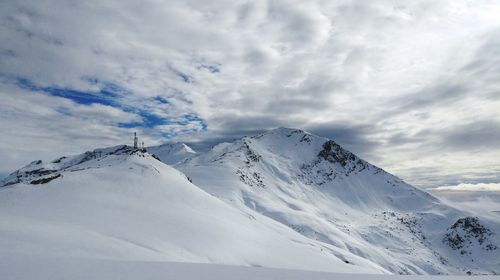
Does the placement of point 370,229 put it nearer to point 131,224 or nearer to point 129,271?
point 131,224

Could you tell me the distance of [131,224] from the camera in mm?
31172

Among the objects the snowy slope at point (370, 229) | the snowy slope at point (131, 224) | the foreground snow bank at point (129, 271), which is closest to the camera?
the foreground snow bank at point (129, 271)

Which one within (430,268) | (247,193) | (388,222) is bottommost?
(430,268)

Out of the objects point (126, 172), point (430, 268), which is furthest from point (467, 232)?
point (126, 172)

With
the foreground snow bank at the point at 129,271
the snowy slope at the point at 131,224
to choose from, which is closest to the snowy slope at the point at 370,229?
the snowy slope at the point at 131,224

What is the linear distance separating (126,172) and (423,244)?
16456 cm

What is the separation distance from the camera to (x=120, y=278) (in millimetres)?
12461

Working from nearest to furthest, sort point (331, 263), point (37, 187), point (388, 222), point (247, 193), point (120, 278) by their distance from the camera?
point (120, 278) → point (37, 187) → point (331, 263) → point (247, 193) → point (388, 222)

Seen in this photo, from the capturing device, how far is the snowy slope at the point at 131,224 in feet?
72.5

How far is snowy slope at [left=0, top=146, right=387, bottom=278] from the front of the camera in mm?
22094

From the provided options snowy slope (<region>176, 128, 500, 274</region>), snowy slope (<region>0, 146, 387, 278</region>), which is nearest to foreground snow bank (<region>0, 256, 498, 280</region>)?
snowy slope (<region>0, 146, 387, 278</region>)

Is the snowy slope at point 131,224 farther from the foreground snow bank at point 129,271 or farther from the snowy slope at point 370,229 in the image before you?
the snowy slope at point 370,229

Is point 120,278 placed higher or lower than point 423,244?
Result: higher

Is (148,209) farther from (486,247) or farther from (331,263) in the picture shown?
(486,247)
